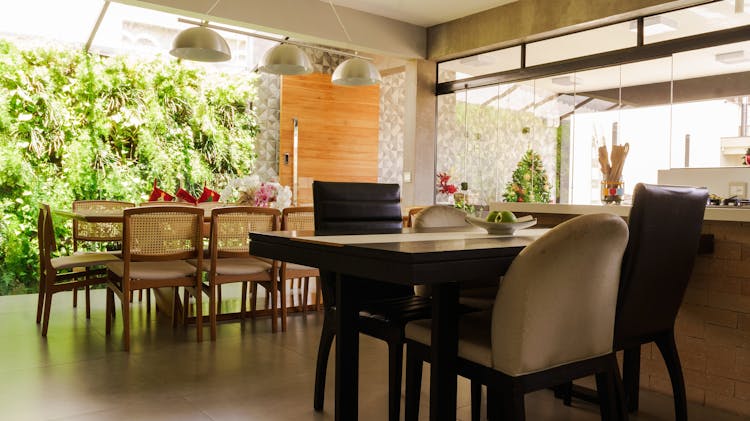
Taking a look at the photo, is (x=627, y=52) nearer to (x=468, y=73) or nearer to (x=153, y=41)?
(x=468, y=73)

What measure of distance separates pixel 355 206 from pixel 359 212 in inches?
1.4

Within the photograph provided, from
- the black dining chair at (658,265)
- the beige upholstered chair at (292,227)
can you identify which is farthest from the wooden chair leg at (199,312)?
the black dining chair at (658,265)

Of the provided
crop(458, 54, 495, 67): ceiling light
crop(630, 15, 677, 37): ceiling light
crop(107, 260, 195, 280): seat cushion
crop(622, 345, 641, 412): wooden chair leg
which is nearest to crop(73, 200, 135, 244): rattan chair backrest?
crop(107, 260, 195, 280): seat cushion

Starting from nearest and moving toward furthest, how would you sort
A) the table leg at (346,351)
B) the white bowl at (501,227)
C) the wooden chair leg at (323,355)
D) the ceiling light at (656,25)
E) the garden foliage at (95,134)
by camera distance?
1. the table leg at (346,351)
2. the white bowl at (501,227)
3. the wooden chair leg at (323,355)
4. the ceiling light at (656,25)
5. the garden foliage at (95,134)

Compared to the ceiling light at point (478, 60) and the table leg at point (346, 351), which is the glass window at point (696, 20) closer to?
the ceiling light at point (478, 60)

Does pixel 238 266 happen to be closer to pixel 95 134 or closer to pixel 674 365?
pixel 674 365

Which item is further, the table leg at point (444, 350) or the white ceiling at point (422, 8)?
the white ceiling at point (422, 8)

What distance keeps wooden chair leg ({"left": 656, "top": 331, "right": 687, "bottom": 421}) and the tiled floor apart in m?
0.36

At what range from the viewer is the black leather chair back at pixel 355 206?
2.69 meters

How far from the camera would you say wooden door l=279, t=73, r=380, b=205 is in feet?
A: 23.5

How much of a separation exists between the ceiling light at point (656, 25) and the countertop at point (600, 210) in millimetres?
2626

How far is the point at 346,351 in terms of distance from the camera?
2035 millimetres

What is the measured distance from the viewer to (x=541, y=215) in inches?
133

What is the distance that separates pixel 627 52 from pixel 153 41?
4.83 m
